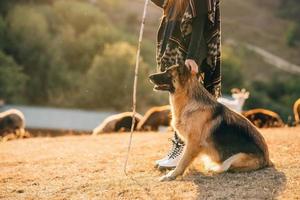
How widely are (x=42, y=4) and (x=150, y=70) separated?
40.0 feet

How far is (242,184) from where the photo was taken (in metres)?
6.00

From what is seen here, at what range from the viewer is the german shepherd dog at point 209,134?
641cm

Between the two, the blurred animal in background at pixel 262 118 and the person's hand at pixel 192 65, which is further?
the blurred animal in background at pixel 262 118

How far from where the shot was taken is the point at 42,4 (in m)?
46.0

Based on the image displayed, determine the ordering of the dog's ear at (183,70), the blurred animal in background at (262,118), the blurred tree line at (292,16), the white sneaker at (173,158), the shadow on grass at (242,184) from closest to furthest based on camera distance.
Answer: the shadow on grass at (242,184) → the dog's ear at (183,70) → the white sneaker at (173,158) → the blurred animal in background at (262,118) → the blurred tree line at (292,16)

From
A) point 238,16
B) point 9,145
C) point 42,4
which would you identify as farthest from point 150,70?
point 238,16

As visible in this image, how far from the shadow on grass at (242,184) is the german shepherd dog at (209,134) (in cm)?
17

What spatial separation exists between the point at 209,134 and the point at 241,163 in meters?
0.52

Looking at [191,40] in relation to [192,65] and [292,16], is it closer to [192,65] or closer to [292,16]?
[192,65]

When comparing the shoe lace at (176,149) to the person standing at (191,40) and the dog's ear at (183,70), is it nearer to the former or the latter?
the person standing at (191,40)

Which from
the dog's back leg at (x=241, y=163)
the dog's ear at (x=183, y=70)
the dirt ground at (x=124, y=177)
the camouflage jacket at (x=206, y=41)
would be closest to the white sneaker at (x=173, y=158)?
the dirt ground at (x=124, y=177)

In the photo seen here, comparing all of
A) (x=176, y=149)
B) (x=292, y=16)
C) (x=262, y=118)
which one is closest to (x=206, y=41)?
(x=176, y=149)

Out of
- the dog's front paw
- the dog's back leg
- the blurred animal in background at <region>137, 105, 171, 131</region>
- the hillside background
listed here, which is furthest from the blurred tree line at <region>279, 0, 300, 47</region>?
the dog's front paw

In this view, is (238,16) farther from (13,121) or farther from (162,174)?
(162,174)
